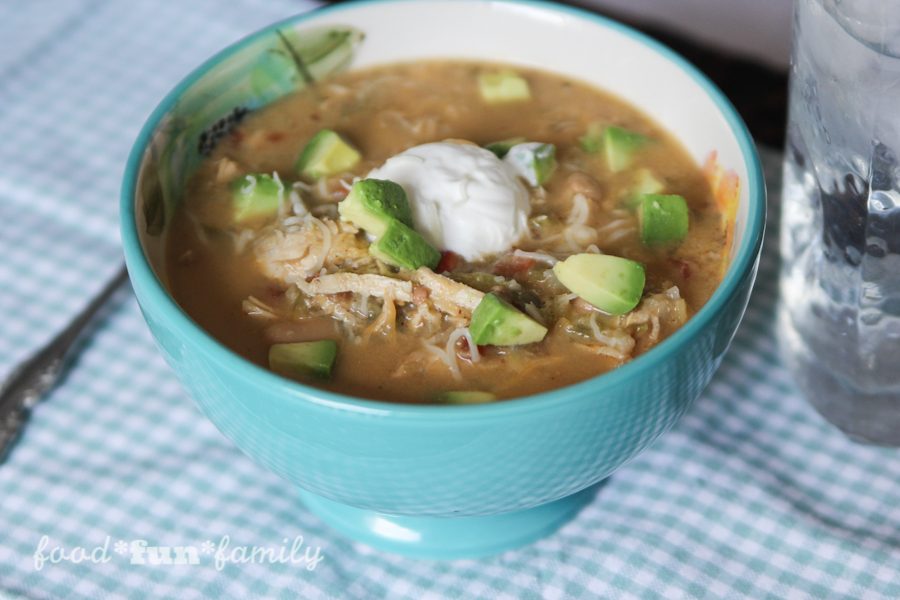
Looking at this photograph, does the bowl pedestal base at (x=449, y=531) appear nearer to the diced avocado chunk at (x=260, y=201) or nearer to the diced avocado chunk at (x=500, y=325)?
the diced avocado chunk at (x=500, y=325)

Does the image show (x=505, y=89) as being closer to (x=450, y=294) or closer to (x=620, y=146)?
(x=620, y=146)

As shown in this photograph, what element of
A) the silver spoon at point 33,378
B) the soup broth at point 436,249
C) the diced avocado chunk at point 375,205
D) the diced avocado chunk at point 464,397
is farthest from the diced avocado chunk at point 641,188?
the silver spoon at point 33,378

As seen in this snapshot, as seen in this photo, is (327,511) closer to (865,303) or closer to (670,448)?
(670,448)

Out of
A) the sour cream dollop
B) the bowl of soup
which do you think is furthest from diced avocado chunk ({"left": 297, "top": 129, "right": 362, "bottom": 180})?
the sour cream dollop

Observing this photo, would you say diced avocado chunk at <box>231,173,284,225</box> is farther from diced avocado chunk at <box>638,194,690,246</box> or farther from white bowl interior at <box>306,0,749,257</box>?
diced avocado chunk at <box>638,194,690,246</box>

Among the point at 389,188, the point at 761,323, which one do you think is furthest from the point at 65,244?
the point at 761,323
